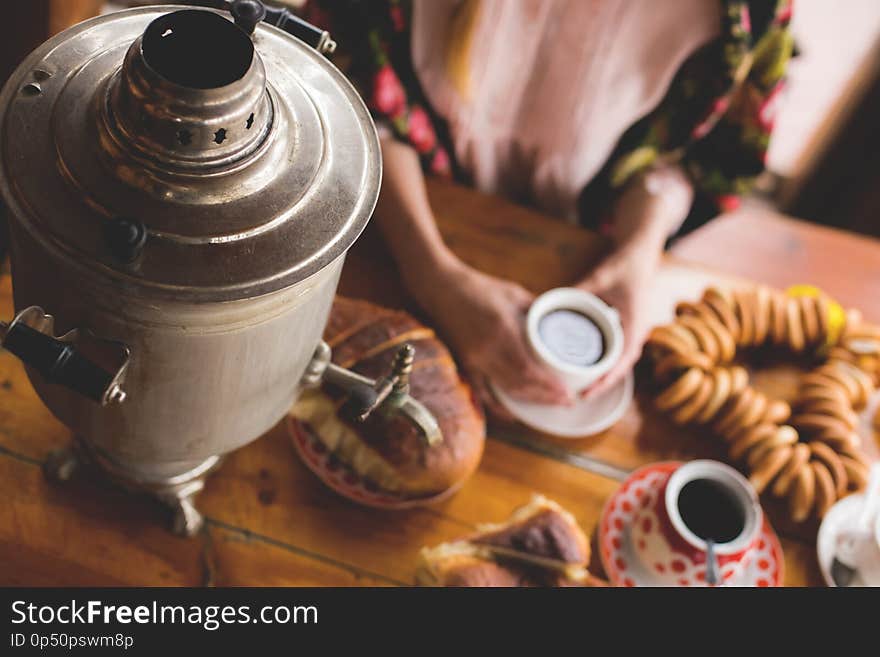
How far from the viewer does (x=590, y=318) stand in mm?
1176

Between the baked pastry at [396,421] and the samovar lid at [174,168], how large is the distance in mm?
442

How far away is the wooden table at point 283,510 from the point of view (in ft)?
3.23

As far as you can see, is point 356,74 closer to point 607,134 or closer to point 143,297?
point 607,134

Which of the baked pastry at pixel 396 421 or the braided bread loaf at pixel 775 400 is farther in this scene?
the braided bread loaf at pixel 775 400

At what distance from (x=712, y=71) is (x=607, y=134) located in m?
0.20

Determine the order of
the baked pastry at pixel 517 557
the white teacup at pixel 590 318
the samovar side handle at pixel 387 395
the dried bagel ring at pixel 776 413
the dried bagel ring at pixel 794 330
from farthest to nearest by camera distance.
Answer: the dried bagel ring at pixel 794 330 < the dried bagel ring at pixel 776 413 < the white teacup at pixel 590 318 < the baked pastry at pixel 517 557 < the samovar side handle at pixel 387 395

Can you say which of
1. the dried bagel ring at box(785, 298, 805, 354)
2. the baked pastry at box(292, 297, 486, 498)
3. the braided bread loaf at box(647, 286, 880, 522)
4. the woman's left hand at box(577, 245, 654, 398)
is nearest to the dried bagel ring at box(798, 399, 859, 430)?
the braided bread loaf at box(647, 286, 880, 522)

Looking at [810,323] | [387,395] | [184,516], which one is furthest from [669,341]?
[184,516]

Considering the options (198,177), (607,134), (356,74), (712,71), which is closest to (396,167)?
(356,74)

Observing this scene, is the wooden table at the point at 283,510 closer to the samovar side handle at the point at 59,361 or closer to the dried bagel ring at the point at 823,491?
the dried bagel ring at the point at 823,491

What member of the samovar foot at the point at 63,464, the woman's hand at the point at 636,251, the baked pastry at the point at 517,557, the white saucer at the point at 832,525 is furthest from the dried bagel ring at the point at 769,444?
the samovar foot at the point at 63,464

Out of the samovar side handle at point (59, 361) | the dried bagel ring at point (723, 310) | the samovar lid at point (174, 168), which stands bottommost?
the dried bagel ring at point (723, 310)

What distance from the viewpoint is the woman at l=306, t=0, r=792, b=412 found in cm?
125

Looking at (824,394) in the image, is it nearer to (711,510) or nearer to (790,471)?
(790,471)
